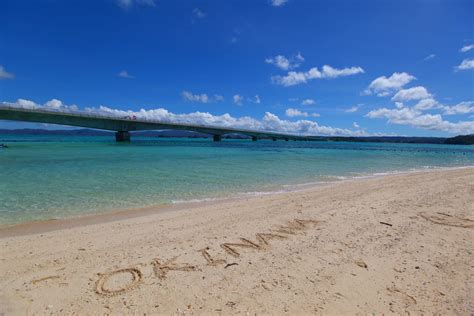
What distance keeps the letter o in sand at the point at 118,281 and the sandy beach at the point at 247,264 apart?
2 centimetres

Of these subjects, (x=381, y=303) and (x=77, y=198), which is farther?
(x=77, y=198)

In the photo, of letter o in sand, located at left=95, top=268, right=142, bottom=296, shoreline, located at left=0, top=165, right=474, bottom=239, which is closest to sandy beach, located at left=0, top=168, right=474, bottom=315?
letter o in sand, located at left=95, top=268, right=142, bottom=296

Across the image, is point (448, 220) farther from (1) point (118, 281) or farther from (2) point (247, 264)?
(1) point (118, 281)

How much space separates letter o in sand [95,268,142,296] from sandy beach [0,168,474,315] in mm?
15

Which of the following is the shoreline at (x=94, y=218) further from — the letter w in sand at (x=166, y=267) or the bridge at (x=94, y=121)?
the bridge at (x=94, y=121)

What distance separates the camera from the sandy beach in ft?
10.5

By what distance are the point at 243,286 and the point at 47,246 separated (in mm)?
4139

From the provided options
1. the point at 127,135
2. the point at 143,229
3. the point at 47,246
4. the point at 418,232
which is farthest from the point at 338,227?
the point at 127,135

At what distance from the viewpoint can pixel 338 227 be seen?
5961 mm

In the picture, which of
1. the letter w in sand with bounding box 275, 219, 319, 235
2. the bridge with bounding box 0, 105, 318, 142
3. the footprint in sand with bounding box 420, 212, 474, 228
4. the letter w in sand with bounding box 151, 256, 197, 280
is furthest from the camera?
the bridge with bounding box 0, 105, 318, 142

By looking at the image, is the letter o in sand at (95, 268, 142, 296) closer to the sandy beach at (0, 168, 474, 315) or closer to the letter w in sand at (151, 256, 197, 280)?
the sandy beach at (0, 168, 474, 315)

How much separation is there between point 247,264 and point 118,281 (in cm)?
196

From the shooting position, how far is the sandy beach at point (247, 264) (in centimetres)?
321

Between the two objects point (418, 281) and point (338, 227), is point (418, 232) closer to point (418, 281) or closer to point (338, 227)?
point (338, 227)
